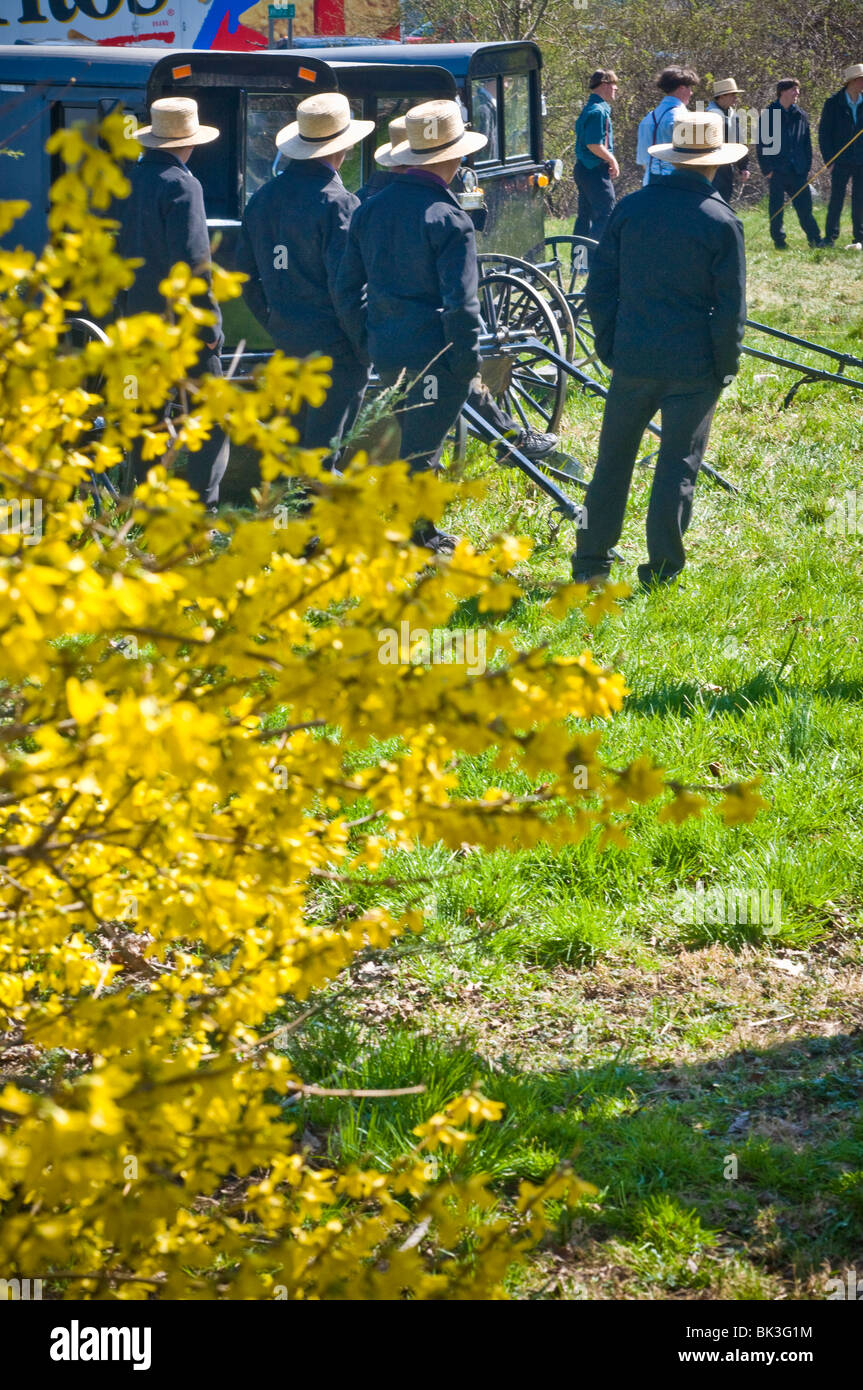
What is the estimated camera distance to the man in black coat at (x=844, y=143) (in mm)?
14781

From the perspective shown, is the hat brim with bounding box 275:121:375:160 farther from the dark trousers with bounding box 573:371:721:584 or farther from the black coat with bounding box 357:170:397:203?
the dark trousers with bounding box 573:371:721:584

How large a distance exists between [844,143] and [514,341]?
33.5 feet

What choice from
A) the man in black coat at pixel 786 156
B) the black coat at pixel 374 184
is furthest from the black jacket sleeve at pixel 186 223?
the man in black coat at pixel 786 156

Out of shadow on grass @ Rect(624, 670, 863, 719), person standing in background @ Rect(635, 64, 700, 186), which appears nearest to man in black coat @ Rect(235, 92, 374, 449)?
shadow on grass @ Rect(624, 670, 863, 719)

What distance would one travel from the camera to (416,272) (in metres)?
5.41

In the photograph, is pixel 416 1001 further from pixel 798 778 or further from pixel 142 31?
pixel 142 31

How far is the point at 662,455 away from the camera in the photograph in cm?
538

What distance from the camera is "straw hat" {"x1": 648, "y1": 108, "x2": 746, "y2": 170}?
16.6 ft

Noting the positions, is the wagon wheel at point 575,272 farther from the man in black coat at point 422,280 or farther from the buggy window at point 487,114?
the man in black coat at point 422,280

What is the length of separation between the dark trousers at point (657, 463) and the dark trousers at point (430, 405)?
68 centimetres

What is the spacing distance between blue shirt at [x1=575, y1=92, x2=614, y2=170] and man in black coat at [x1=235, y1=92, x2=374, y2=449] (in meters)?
6.12

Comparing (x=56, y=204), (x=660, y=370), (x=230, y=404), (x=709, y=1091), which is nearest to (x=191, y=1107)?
(x=230, y=404)

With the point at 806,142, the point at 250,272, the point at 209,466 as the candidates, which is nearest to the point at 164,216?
the point at 250,272
